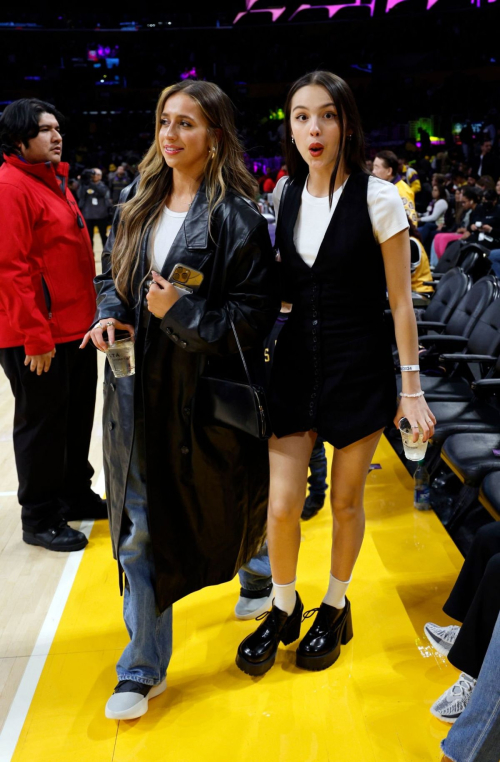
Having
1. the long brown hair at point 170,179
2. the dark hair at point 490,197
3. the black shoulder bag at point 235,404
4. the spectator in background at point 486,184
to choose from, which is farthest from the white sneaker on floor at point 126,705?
the spectator in background at point 486,184

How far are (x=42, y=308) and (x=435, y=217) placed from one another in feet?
26.9

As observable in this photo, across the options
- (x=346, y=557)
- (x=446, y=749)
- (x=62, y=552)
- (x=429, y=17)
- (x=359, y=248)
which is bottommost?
(x=62, y=552)

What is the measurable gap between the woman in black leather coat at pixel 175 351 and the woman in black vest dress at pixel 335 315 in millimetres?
103

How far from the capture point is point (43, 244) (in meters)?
2.69

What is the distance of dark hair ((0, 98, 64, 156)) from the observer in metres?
2.63

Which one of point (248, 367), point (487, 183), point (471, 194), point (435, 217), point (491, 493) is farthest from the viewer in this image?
point (435, 217)

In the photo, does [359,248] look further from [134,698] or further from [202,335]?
[134,698]

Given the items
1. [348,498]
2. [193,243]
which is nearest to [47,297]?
[193,243]

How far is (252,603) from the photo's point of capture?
7.82 feet

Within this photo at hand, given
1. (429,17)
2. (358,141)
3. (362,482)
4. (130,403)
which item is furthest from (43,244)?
(429,17)

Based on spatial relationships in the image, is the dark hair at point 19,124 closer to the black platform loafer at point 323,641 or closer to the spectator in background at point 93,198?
the black platform loafer at point 323,641

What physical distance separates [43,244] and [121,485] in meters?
1.18

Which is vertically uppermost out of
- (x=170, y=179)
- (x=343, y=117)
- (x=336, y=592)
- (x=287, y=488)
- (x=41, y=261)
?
(x=343, y=117)

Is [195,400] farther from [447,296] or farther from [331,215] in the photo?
[447,296]
